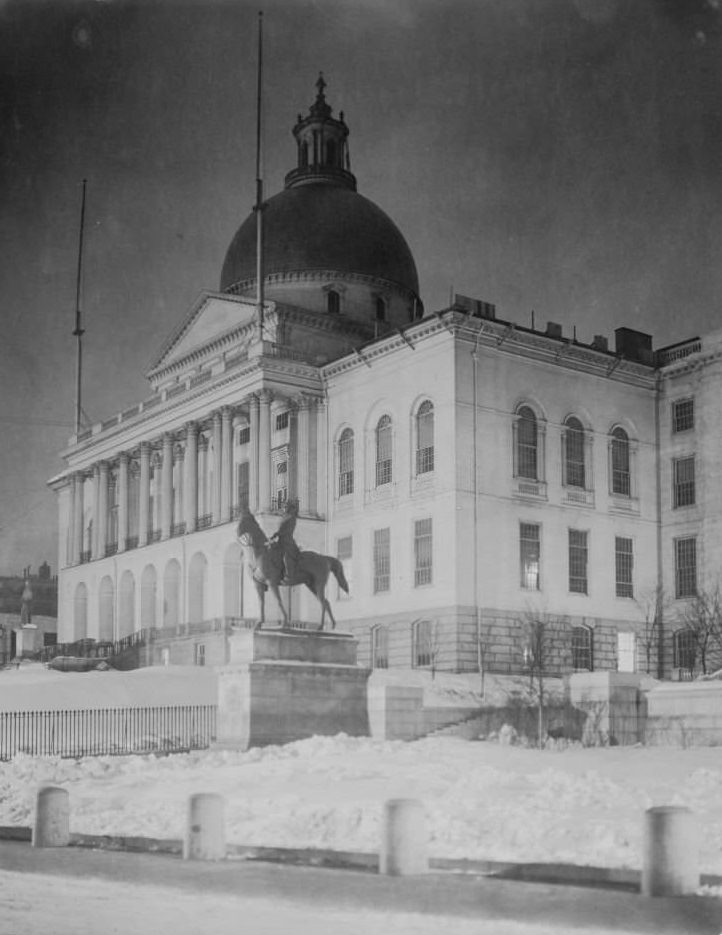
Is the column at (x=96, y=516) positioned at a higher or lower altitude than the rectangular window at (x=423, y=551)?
higher

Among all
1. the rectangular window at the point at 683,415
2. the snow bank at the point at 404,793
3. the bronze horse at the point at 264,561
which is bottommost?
the snow bank at the point at 404,793

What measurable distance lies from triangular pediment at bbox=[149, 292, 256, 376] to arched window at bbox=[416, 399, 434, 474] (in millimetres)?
12844

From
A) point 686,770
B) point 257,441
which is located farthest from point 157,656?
point 686,770

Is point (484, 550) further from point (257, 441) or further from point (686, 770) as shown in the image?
point (686, 770)

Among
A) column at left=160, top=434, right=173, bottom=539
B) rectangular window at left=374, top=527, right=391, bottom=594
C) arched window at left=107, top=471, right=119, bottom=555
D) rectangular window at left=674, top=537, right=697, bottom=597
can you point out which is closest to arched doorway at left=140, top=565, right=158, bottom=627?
column at left=160, top=434, right=173, bottom=539

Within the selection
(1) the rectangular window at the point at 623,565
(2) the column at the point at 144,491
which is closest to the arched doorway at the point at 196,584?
(2) the column at the point at 144,491

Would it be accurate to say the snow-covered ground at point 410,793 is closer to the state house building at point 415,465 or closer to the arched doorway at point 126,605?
the state house building at point 415,465

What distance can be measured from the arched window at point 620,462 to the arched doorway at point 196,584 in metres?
19.8

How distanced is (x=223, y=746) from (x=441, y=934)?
19.6 metres

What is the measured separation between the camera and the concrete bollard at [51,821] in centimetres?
1775

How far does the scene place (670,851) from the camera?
13281mm

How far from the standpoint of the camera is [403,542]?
56750 mm

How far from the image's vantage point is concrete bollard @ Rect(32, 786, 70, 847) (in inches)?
699

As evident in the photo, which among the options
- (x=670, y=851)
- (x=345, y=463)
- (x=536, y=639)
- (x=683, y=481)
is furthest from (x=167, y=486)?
(x=670, y=851)
